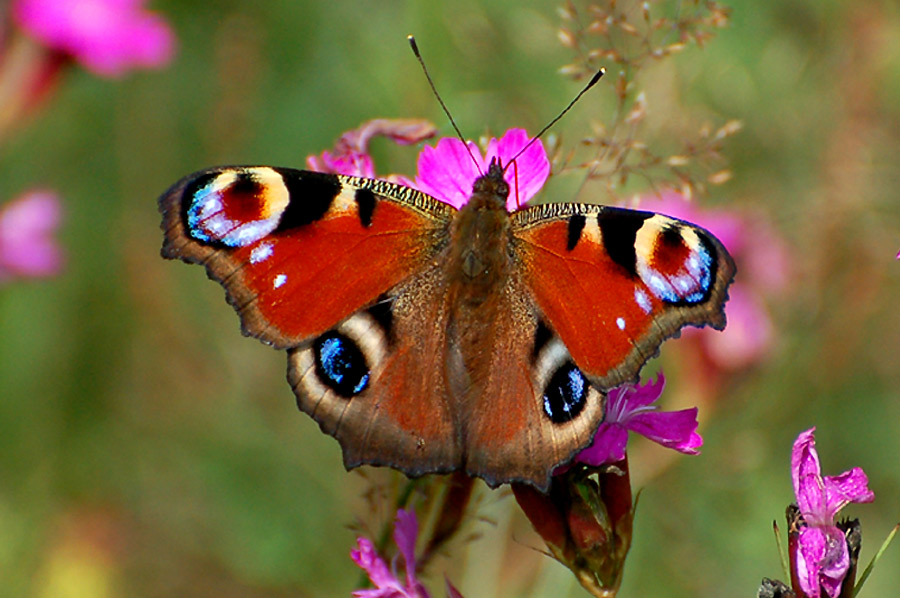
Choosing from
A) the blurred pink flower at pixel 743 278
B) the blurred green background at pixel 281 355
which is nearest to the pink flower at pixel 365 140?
the blurred green background at pixel 281 355

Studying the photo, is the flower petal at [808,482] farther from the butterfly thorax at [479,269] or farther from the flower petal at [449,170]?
the flower petal at [449,170]

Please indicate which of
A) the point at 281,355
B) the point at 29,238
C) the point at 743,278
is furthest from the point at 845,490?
the point at 281,355

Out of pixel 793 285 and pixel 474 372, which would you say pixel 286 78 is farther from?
pixel 474 372

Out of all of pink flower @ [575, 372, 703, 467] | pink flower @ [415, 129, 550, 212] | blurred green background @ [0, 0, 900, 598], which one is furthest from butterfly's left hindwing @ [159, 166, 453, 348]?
blurred green background @ [0, 0, 900, 598]

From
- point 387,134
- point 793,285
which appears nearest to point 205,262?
point 387,134

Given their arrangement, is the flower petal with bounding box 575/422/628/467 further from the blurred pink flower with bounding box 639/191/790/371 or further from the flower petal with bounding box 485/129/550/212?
the blurred pink flower with bounding box 639/191/790/371
